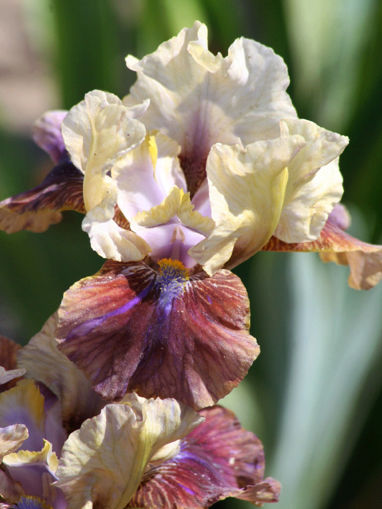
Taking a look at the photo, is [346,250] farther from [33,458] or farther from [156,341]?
[33,458]

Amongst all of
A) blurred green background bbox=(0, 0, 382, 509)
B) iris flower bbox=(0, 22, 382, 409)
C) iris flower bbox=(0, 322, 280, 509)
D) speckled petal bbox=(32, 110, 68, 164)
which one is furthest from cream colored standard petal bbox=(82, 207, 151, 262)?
blurred green background bbox=(0, 0, 382, 509)

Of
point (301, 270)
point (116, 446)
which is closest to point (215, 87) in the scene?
point (116, 446)

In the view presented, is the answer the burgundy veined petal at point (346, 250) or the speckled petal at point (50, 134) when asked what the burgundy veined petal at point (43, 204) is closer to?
the speckled petal at point (50, 134)

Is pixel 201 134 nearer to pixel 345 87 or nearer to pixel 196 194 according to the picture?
pixel 196 194

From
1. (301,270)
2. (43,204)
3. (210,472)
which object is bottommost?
(301,270)

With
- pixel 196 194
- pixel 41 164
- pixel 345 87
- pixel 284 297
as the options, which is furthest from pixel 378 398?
pixel 41 164

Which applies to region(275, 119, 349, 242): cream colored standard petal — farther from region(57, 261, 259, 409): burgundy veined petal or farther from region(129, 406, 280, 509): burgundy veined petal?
region(129, 406, 280, 509): burgundy veined petal
